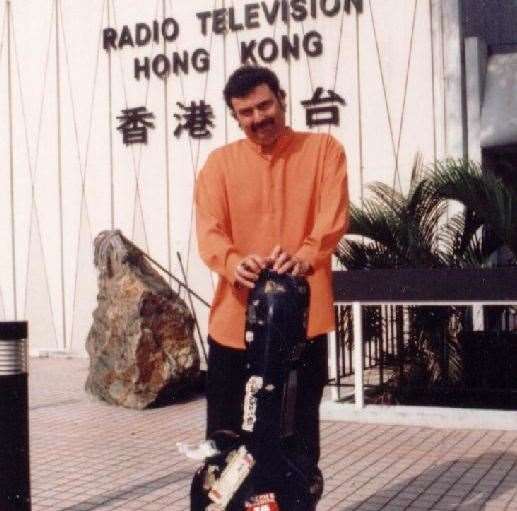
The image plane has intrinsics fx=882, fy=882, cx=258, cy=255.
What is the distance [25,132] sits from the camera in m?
12.7

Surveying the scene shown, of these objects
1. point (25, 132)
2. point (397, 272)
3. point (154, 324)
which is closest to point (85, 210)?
point (25, 132)

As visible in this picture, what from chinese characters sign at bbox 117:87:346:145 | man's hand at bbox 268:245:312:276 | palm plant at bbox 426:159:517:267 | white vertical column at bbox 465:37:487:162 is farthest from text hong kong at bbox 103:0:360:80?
man's hand at bbox 268:245:312:276

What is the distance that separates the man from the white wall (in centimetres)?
719

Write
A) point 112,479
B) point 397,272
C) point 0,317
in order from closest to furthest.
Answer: point 112,479
point 397,272
point 0,317

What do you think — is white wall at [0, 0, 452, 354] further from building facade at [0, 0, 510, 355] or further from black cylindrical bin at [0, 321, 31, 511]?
black cylindrical bin at [0, 321, 31, 511]

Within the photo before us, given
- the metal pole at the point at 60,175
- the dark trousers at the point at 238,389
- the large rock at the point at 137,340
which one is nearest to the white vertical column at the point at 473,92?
the large rock at the point at 137,340

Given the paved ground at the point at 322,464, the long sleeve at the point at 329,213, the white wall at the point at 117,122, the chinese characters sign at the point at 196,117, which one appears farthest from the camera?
the chinese characters sign at the point at 196,117

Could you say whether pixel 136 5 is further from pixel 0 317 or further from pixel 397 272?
pixel 397 272

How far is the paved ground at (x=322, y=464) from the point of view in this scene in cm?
475

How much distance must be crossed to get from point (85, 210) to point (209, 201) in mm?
9145

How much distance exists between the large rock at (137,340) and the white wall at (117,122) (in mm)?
3152

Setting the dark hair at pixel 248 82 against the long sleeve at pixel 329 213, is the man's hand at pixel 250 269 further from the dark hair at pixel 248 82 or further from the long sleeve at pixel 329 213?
the dark hair at pixel 248 82

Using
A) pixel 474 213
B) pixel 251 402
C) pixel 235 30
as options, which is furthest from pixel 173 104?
pixel 251 402

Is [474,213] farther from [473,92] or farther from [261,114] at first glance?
[261,114]
